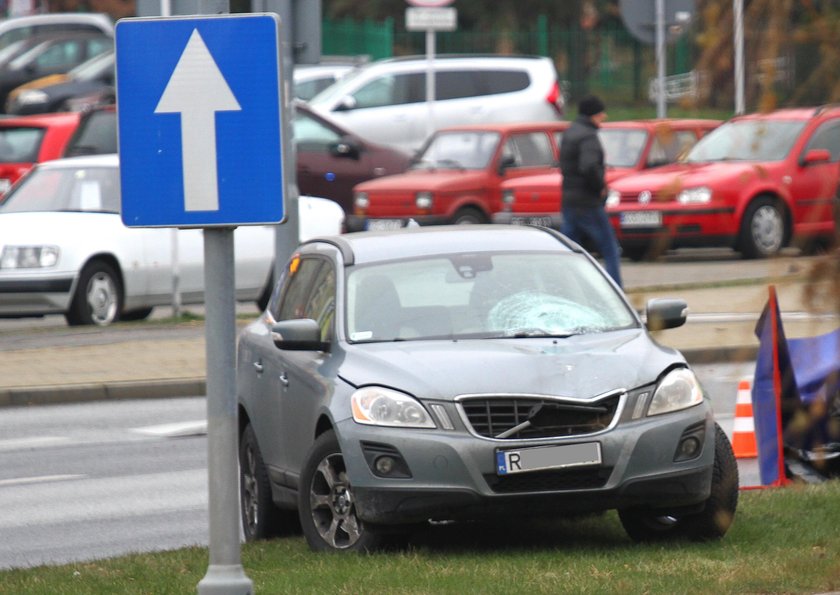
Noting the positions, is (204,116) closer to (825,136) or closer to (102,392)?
(102,392)

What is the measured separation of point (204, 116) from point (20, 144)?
776 inches

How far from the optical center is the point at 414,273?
28.9 feet

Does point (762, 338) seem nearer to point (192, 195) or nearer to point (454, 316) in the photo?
point (454, 316)

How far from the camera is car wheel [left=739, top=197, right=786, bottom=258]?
23.3 m

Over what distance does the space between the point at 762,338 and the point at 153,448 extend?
14.2 feet

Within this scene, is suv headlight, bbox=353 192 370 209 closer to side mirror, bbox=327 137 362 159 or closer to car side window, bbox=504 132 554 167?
side mirror, bbox=327 137 362 159

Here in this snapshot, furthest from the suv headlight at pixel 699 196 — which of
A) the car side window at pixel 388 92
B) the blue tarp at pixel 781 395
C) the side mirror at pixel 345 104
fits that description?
the blue tarp at pixel 781 395

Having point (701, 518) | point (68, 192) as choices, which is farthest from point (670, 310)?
point (68, 192)

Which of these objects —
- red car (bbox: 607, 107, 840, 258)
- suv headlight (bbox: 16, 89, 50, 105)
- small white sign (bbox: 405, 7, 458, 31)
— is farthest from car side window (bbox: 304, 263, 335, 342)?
suv headlight (bbox: 16, 89, 50, 105)

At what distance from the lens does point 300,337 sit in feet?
27.2

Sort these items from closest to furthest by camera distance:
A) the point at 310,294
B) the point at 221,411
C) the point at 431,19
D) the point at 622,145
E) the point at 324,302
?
the point at 221,411 < the point at 324,302 < the point at 310,294 < the point at 431,19 < the point at 622,145

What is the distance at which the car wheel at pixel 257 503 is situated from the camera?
29.1 feet

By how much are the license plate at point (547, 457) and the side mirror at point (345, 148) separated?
1896 cm

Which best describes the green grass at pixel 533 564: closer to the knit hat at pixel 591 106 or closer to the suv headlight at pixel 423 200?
the knit hat at pixel 591 106
